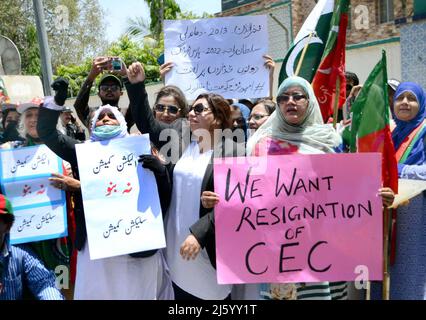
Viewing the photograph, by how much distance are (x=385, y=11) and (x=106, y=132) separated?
559 inches

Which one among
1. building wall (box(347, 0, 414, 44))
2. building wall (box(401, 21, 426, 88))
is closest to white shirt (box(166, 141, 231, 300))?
building wall (box(401, 21, 426, 88))

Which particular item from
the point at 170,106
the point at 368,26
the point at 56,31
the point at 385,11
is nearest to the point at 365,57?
the point at 368,26

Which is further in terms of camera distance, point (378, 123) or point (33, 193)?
point (33, 193)

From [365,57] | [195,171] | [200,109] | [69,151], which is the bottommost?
[195,171]

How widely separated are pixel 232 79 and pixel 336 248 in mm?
2113

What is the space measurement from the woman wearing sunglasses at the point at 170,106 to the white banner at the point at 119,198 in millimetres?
513

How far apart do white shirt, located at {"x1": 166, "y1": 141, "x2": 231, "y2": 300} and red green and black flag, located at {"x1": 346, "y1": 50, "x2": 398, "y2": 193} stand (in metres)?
0.85

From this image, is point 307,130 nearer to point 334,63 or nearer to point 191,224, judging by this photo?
point 191,224

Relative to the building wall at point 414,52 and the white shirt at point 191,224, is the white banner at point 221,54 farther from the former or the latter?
the building wall at point 414,52

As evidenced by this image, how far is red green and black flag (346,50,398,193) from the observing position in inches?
106

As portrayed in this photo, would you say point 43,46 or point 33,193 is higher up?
Result: point 43,46

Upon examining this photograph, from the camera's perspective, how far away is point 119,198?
2857 millimetres

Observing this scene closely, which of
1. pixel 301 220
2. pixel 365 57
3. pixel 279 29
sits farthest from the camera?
pixel 279 29

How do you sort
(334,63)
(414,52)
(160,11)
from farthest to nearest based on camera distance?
(160,11) < (414,52) < (334,63)
